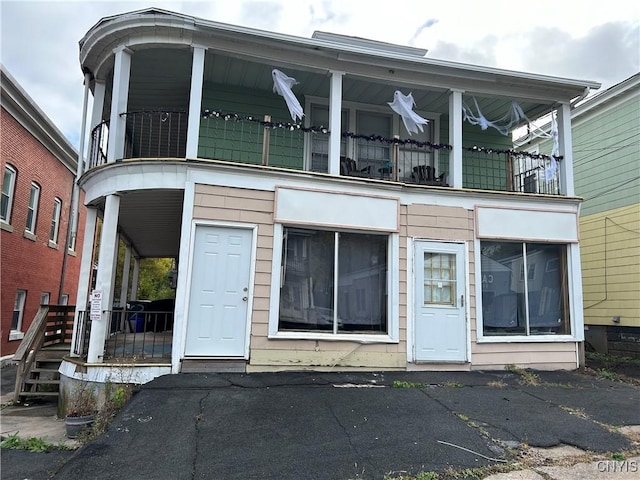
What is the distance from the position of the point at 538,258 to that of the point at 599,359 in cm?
388

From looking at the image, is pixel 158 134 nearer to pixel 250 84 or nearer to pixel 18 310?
pixel 250 84

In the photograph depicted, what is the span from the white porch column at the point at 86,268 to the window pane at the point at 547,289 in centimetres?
768

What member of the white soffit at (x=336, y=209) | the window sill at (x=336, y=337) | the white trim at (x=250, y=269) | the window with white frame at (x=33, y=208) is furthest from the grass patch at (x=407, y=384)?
the window with white frame at (x=33, y=208)

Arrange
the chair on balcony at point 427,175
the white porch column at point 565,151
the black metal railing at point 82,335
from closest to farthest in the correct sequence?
the black metal railing at point 82,335 < the white porch column at point 565,151 < the chair on balcony at point 427,175

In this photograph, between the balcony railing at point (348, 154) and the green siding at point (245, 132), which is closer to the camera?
the balcony railing at point (348, 154)

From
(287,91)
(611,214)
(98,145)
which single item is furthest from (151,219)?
(611,214)

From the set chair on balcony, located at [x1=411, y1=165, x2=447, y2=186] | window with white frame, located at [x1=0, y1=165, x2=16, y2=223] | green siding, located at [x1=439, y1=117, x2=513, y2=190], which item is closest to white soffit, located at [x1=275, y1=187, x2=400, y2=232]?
chair on balcony, located at [x1=411, y1=165, x2=447, y2=186]

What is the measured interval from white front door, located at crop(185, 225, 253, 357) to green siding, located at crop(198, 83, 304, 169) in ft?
Answer: 8.20

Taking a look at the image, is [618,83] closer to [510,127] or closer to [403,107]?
[510,127]

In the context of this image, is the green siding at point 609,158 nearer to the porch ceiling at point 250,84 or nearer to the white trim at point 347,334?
the porch ceiling at point 250,84

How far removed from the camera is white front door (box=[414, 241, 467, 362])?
24.4 feet

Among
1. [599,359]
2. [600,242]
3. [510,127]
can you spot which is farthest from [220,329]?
[600,242]

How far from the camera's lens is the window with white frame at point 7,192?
480 inches

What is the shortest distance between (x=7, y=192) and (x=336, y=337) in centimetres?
1084
